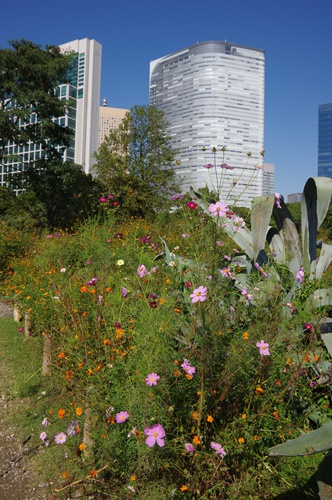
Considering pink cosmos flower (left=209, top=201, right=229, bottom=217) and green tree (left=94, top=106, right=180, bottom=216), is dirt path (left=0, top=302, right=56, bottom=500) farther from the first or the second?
green tree (left=94, top=106, right=180, bottom=216)

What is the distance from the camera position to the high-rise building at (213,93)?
425 ft

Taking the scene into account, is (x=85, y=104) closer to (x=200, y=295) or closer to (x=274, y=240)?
(x=274, y=240)

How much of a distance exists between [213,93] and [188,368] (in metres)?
137

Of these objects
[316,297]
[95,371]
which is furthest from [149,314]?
[316,297]

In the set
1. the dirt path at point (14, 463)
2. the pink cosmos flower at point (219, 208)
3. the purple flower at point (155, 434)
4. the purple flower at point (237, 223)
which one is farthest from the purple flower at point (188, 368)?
the dirt path at point (14, 463)

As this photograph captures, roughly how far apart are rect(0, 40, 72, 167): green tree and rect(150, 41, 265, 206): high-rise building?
10792 centimetres


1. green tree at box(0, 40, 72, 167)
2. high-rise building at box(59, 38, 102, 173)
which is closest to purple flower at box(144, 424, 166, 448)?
green tree at box(0, 40, 72, 167)

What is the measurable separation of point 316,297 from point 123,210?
1634 centimetres

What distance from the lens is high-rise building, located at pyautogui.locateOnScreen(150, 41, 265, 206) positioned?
12962cm

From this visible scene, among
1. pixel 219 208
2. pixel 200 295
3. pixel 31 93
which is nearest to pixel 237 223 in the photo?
pixel 219 208

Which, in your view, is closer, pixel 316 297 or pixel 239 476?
pixel 239 476

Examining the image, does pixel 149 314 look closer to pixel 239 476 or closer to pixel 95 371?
pixel 95 371

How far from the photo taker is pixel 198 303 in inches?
69.4

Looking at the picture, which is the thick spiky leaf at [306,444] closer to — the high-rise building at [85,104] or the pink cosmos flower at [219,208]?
the pink cosmos flower at [219,208]
